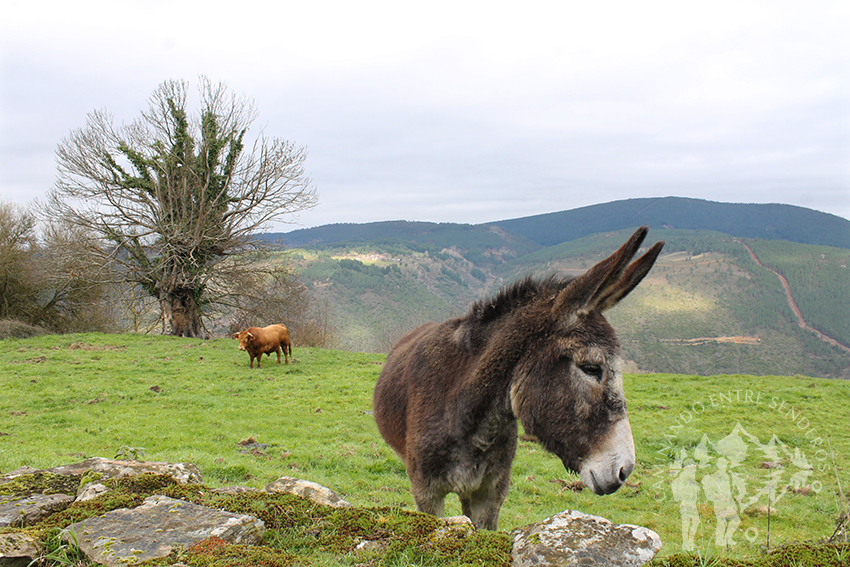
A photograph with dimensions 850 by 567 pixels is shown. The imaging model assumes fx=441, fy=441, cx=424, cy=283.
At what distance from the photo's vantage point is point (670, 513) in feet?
24.3

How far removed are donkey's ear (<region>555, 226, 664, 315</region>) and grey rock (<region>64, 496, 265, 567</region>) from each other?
6.97 feet

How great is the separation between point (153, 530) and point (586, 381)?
2401mm

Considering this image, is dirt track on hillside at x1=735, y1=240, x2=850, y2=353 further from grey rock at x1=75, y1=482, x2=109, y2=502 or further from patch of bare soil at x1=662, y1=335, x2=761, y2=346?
grey rock at x1=75, y1=482, x2=109, y2=502

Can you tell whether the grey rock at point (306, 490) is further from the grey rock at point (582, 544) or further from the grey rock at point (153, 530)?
the grey rock at point (582, 544)

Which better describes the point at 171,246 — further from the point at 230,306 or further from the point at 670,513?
the point at 670,513

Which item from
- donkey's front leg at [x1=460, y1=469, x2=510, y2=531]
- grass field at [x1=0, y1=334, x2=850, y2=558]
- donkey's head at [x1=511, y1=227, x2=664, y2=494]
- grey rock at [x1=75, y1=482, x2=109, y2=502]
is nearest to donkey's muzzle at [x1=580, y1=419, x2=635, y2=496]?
donkey's head at [x1=511, y1=227, x2=664, y2=494]

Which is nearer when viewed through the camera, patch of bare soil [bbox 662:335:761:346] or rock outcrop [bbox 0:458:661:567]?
rock outcrop [bbox 0:458:661:567]

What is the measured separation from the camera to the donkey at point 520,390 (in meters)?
2.55

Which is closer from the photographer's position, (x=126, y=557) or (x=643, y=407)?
(x=126, y=557)

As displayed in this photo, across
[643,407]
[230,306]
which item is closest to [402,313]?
[230,306]

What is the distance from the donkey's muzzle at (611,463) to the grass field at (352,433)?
681 mm

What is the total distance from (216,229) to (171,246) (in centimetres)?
281

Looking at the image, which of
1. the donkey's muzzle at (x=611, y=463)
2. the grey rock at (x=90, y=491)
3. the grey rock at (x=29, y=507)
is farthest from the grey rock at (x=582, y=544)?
the grey rock at (x=29, y=507)

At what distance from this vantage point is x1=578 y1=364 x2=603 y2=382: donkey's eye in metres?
2.62
